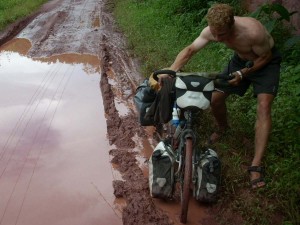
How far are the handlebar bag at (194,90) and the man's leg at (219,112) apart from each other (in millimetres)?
1157

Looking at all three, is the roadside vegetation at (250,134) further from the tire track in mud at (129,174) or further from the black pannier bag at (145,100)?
the black pannier bag at (145,100)

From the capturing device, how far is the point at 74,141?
5.31m

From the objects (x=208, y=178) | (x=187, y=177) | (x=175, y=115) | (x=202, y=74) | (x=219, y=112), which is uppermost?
(x=202, y=74)

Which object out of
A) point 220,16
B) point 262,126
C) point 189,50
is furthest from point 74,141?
point 220,16

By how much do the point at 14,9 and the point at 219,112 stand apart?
12856 mm

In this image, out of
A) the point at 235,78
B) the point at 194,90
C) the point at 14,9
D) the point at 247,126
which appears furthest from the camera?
the point at 14,9

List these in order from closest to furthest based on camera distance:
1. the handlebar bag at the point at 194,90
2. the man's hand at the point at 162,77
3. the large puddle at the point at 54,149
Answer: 1. the handlebar bag at the point at 194,90
2. the man's hand at the point at 162,77
3. the large puddle at the point at 54,149

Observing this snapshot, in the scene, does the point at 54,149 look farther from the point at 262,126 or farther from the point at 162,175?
the point at 262,126

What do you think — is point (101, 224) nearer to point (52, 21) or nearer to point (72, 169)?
point (72, 169)

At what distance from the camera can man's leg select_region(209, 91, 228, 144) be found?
4477 mm

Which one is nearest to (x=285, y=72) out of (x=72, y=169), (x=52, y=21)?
(x=72, y=169)

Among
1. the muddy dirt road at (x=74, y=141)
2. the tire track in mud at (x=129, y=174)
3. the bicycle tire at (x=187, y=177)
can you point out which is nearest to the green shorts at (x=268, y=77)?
the bicycle tire at (x=187, y=177)

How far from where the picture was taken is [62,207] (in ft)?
12.9

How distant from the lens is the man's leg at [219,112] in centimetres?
448
